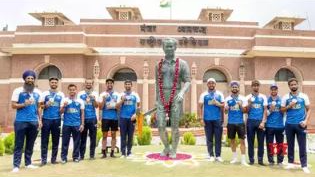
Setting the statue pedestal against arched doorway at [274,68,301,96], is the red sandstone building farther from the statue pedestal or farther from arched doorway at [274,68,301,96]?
the statue pedestal

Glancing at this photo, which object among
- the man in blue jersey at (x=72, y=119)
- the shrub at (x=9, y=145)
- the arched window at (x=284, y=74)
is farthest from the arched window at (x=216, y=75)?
the man in blue jersey at (x=72, y=119)

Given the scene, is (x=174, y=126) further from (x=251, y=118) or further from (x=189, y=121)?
(x=189, y=121)

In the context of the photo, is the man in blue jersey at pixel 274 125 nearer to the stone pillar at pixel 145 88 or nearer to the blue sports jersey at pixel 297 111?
the blue sports jersey at pixel 297 111

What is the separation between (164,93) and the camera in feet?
27.7

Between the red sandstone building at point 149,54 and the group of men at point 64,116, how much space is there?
15122 mm

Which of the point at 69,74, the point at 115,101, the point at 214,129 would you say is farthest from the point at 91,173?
the point at 69,74

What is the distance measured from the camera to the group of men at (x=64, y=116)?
7.29 m

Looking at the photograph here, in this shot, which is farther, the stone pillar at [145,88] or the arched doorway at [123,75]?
the arched doorway at [123,75]

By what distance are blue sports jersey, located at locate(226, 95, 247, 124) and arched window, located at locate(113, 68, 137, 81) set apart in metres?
16.7

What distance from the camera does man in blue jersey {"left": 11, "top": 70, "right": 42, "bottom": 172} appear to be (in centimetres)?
724

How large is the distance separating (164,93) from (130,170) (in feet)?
6.41

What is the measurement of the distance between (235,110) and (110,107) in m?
2.84

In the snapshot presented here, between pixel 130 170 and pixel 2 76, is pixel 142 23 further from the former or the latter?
pixel 130 170

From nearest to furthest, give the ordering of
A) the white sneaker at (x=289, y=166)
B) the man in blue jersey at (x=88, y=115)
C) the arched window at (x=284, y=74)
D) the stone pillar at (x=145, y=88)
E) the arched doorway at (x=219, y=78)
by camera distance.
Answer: the white sneaker at (x=289, y=166)
the man in blue jersey at (x=88, y=115)
the stone pillar at (x=145, y=88)
the arched window at (x=284, y=74)
the arched doorway at (x=219, y=78)
